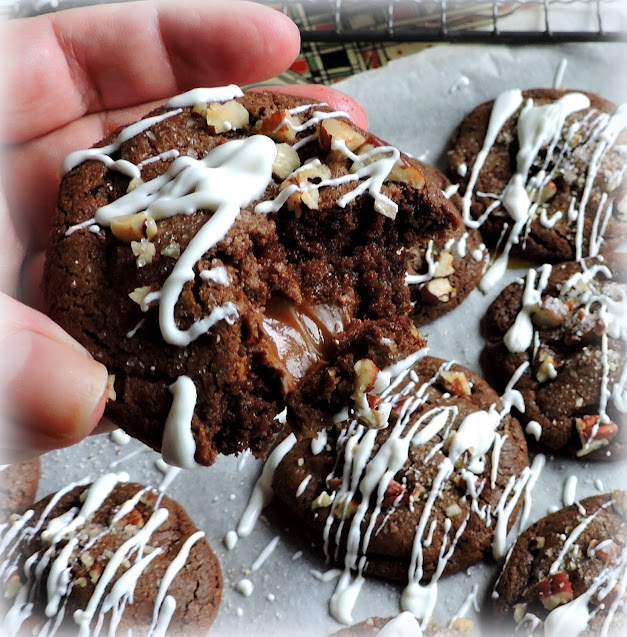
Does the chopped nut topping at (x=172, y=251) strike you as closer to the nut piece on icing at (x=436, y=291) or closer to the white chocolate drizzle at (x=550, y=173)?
the nut piece on icing at (x=436, y=291)

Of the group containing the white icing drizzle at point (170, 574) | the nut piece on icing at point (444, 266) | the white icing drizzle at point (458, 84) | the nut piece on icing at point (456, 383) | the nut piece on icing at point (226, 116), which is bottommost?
the white icing drizzle at point (170, 574)

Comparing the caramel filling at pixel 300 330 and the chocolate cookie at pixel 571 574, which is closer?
the caramel filling at pixel 300 330

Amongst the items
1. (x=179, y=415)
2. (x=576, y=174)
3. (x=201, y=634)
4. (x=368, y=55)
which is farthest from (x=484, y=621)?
(x=368, y=55)

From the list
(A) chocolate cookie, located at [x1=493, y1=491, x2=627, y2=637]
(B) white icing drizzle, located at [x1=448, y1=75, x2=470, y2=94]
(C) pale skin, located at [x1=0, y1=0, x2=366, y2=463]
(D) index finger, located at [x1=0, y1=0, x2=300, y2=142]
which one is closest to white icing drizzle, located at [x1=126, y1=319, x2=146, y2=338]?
(C) pale skin, located at [x1=0, y1=0, x2=366, y2=463]

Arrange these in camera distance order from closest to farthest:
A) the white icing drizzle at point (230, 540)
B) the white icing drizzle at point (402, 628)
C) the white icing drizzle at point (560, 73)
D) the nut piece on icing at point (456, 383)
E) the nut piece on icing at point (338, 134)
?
the nut piece on icing at point (338, 134), the white icing drizzle at point (402, 628), the white icing drizzle at point (230, 540), the nut piece on icing at point (456, 383), the white icing drizzle at point (560, 73)

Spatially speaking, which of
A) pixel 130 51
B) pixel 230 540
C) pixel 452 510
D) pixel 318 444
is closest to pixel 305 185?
pixel 130 51

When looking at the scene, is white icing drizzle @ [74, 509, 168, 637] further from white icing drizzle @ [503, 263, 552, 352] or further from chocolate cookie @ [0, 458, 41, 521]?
white icing drizzle @ [503, 263, 552, 352]

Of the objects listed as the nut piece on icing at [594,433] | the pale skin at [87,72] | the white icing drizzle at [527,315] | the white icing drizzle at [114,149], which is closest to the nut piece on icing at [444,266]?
the white icing drizzle at [527,315]
